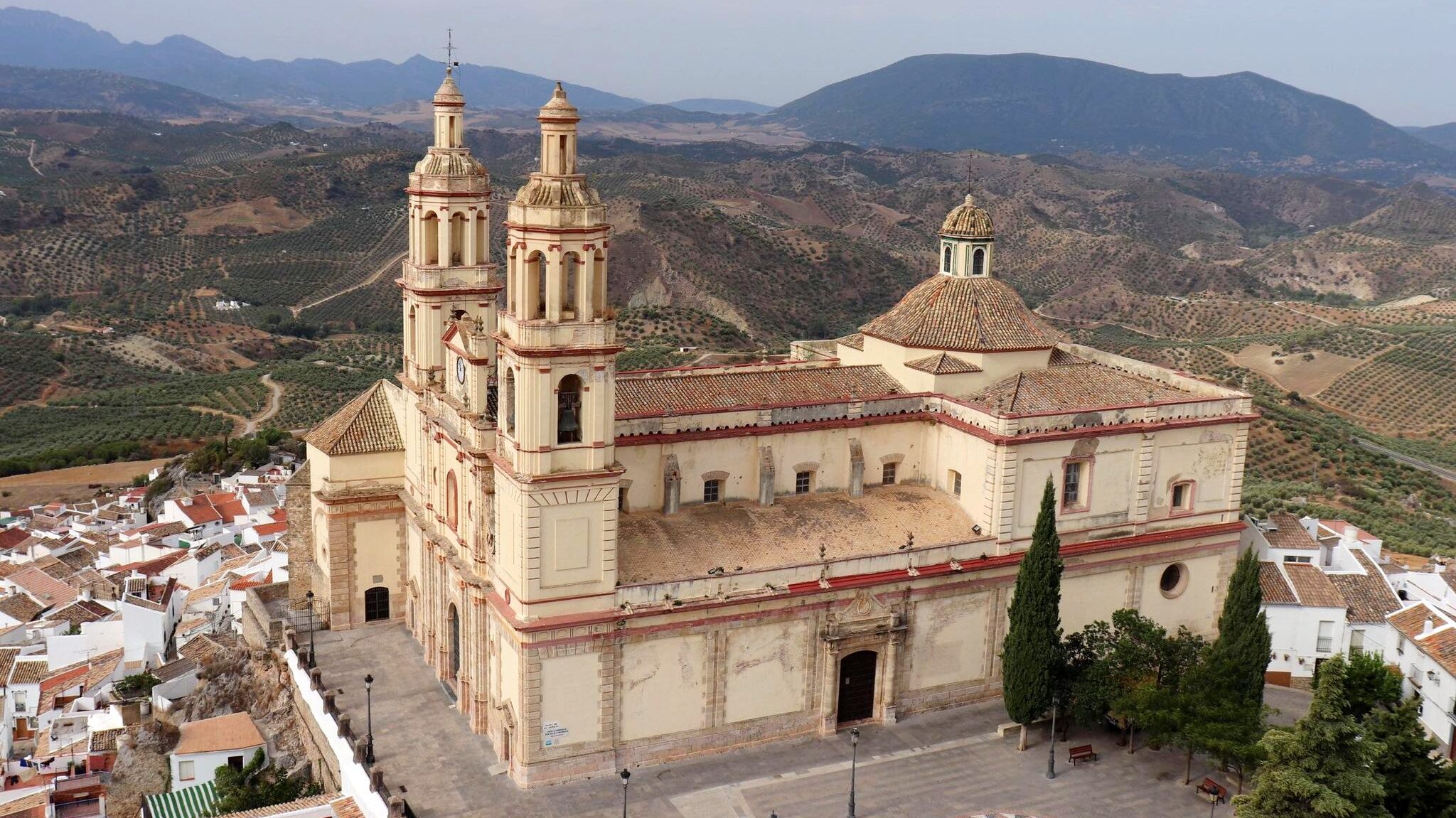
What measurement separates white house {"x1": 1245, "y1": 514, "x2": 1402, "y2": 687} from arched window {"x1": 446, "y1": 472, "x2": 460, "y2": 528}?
68.3ft

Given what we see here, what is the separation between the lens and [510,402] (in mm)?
26375

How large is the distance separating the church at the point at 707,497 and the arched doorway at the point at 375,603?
2.8 inches

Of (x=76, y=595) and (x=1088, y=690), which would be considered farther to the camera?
(x=76, y=595)

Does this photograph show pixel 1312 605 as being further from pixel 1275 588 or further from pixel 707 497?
pixel 707 497

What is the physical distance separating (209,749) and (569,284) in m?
15.6

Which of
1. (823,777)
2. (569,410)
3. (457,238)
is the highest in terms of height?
(457,238)

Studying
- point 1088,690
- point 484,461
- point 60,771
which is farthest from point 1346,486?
point 60,771

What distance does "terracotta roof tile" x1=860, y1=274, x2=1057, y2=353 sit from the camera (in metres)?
33.2

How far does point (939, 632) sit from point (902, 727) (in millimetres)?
2386

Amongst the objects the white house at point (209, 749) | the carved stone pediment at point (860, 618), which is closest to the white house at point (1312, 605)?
the carved stone pediment at point (860, 618)

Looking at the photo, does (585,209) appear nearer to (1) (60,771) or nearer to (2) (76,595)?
(1) (60,771)

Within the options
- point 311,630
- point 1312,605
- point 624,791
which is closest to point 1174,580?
point 1312,605

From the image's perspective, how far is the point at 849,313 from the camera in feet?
355

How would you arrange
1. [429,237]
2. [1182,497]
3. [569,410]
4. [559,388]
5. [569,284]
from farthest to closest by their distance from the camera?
1. [1182,497]
2. [429,237]
3. [569,410]
4. [569,284]
5. [559,388]
